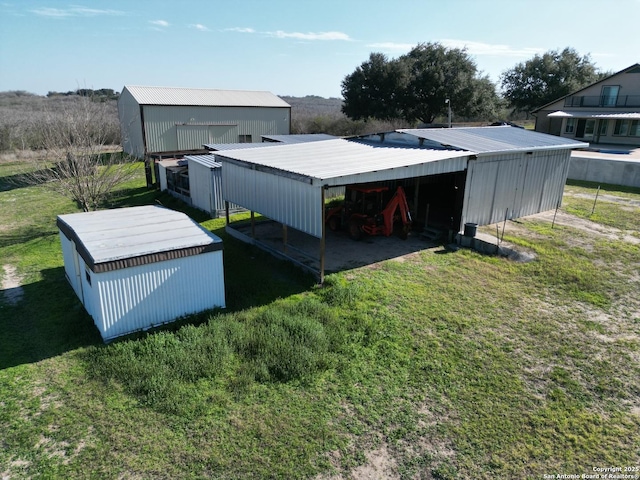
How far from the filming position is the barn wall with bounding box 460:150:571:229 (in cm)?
1447

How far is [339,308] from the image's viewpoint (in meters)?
10.1

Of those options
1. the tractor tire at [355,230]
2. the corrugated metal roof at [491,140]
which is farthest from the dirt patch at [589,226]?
the tractor tire at [355,230]

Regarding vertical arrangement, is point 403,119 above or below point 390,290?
above

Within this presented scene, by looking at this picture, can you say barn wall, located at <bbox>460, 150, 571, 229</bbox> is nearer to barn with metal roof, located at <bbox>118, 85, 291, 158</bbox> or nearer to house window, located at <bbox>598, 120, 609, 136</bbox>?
barn with metal roof, located at <bbox>118, 85, 291, 158</bbox>

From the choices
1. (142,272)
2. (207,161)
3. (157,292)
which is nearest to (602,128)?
(207,161)

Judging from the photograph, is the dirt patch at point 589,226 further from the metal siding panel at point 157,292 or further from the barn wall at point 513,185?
the metal siding panel at point 157,292

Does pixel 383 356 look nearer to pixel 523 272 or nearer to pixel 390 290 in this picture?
pixel 390 290

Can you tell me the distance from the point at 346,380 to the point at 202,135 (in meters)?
26.5

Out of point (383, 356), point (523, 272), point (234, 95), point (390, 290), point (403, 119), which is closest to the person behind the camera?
point (383, 356)

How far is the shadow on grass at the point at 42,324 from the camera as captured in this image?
8.59m

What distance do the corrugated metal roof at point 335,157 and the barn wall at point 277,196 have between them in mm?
365

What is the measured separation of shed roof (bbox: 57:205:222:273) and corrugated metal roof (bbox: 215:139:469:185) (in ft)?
9.67

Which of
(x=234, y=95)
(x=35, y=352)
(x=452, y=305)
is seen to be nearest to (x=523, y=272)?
(x=452, y=305)

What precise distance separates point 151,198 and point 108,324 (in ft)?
48.5
